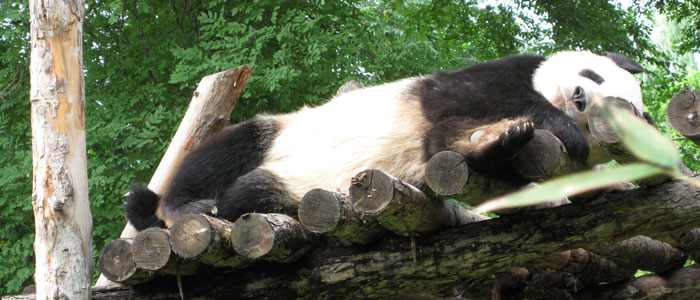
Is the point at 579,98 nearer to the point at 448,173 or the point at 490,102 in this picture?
the point at 490,102

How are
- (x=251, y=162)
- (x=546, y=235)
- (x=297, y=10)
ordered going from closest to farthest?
(x=546, y=235) → (x=251, y=162) → (x=297, y=10)

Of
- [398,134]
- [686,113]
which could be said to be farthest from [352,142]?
[686,113]

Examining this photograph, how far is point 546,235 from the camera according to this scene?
2.66m

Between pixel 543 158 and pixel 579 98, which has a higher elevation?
pixel 579 98

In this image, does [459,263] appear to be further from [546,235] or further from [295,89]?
[295,89]

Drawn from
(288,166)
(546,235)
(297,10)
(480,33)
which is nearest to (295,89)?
(297,10)

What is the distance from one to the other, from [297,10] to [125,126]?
7.15ft

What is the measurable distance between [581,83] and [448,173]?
3.14ft

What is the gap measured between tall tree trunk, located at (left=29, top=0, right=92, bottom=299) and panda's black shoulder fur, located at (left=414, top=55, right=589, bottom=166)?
168 cm

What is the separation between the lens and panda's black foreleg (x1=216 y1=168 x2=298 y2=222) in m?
3.25

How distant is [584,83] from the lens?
293 cm

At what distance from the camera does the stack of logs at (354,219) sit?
7.79 feet

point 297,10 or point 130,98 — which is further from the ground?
point 297,10

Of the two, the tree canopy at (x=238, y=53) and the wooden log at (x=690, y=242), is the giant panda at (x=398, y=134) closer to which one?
the wooden log at (x=690, y=242)
